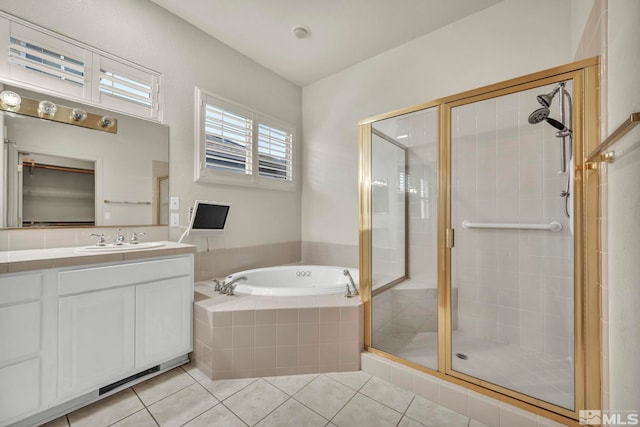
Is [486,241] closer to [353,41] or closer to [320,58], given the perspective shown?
[353,41]

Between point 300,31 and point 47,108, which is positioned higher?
point 300,31

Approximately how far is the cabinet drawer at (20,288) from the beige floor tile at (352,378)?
5.61 feet

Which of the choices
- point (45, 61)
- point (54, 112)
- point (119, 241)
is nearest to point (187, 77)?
point (45, 61)

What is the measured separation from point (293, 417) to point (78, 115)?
2.33 meters

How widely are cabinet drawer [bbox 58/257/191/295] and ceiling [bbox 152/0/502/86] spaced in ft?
6.86

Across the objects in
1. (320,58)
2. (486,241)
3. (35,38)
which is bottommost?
(486,241)

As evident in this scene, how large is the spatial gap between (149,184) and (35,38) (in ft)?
3.51

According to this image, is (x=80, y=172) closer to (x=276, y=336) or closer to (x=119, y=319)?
(x=119, y=319)

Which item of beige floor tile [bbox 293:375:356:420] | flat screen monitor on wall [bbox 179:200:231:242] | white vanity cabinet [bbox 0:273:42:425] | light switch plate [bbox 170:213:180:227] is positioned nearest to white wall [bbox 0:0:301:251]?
light switch plate [bbox 170:213:180:227]

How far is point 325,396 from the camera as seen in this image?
160cm

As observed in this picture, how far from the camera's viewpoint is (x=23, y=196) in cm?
160

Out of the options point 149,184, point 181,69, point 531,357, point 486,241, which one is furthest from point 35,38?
point 531,357

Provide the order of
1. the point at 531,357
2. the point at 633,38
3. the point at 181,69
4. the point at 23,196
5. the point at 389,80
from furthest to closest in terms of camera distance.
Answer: the point at 389,80
the point at 181,69
the point at 531,357
the point at 23,196
the point at 633,38

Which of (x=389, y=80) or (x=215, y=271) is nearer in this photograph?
(x=215, y=271)
